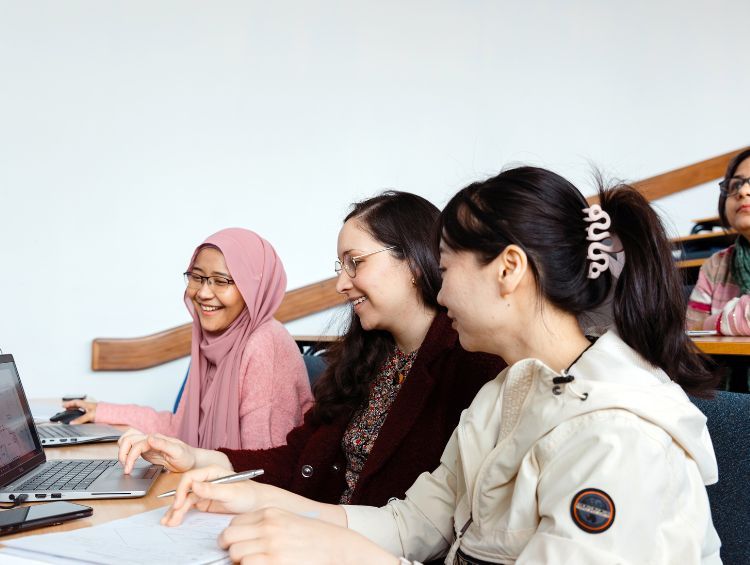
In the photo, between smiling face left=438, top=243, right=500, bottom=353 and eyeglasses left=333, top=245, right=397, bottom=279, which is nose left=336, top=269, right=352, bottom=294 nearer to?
eyeglasses left=333, top=245, right=397, bottom=279

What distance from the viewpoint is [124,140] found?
9.20 feet

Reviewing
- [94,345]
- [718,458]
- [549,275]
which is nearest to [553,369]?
[549,275]

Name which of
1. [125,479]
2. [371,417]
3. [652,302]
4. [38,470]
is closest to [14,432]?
[38,470]

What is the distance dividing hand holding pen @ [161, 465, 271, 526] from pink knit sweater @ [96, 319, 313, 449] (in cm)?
81

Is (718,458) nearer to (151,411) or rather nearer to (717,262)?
(151,411)

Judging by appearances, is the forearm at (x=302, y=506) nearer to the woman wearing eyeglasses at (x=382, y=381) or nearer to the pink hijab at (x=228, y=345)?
the woman wearing eyeglasses at (x=382, y=381)

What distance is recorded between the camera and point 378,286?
1.43 meters

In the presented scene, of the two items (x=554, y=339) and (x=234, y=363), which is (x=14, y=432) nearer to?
(x=234, y=363)

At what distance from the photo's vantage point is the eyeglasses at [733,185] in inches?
99.3

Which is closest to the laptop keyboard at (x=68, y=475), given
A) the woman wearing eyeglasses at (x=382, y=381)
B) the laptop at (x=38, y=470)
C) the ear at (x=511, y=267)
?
the laptop at (x=38, y=470)

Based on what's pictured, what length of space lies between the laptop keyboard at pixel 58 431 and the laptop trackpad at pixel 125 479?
44 centimetres

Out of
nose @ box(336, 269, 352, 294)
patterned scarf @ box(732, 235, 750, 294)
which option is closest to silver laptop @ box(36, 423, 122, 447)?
nose @ box(336, 269, 352, 294)

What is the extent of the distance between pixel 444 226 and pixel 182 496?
0.48 meters

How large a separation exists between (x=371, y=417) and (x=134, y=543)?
0.74 m
